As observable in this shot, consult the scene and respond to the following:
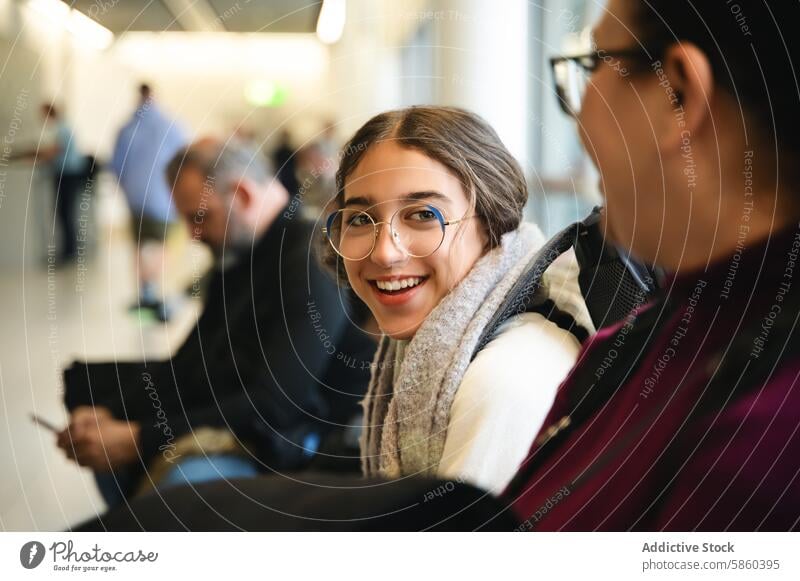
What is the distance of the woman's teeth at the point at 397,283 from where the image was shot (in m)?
0.66

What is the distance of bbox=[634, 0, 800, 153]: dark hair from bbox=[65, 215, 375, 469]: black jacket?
1.17 feet

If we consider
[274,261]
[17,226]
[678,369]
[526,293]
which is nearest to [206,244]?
[274,261]

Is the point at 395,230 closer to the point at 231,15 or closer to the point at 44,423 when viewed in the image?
the point at 231,15

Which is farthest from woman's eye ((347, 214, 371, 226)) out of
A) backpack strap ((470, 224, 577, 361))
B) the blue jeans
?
the blue jeans

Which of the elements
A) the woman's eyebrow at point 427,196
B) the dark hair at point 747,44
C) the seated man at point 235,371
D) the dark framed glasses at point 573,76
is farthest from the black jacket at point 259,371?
the dark hair at point 747,44

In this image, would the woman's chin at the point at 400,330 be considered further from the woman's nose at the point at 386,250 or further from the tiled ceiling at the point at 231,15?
the tiled ceiling at the point at 231,15

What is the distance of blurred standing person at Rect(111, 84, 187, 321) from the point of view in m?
0.68

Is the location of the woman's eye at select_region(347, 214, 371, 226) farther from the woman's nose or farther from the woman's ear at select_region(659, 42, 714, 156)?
the woman's ear at select_region(659, 42, 714, 156)

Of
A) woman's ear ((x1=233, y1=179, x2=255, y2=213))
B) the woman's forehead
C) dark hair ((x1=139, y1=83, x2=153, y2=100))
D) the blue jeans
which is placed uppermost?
the woman's forehead

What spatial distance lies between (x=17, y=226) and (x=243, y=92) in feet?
0.78

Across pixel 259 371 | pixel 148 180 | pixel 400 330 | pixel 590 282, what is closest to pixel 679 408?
pixel 590 282

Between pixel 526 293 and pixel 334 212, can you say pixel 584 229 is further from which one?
pixel 334 212

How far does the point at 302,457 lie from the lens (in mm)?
707

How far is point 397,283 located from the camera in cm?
67
